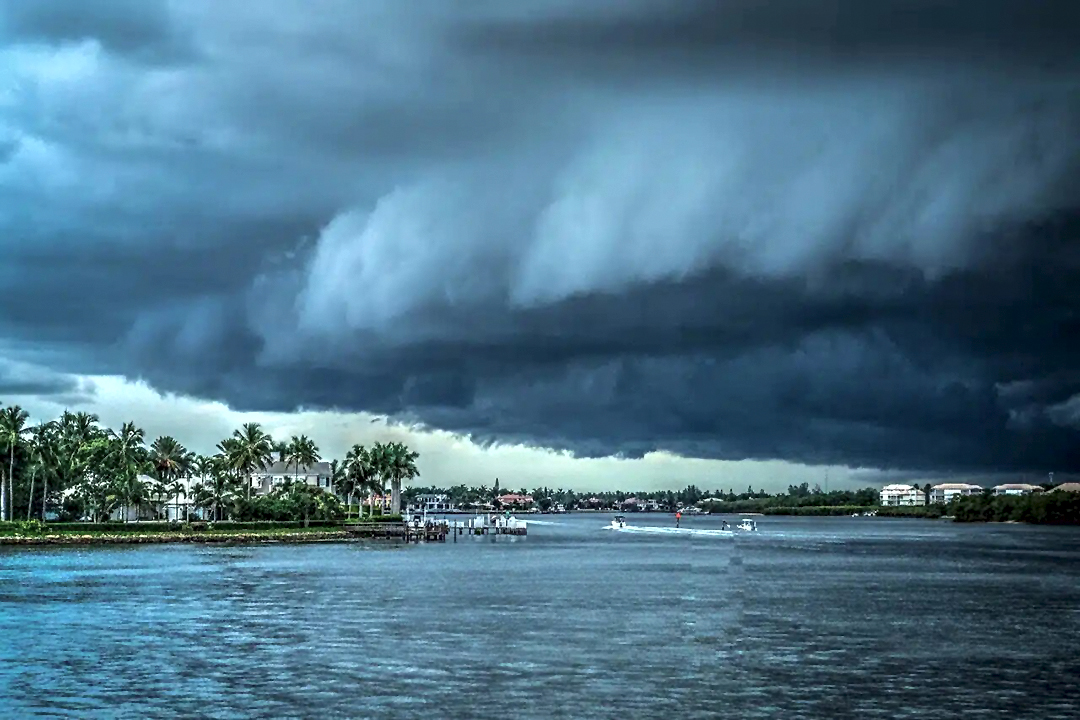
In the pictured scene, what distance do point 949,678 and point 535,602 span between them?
35.2 m

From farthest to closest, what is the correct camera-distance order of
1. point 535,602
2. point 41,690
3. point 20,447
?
point 20,447 < point 535,602 < point 41,690

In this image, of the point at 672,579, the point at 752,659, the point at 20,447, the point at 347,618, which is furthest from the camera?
the point at 20,447

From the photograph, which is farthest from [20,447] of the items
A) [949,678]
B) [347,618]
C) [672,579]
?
[949,678]

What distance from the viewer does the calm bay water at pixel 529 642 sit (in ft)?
141

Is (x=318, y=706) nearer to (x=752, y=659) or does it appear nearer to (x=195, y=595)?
(x=752, y=659)

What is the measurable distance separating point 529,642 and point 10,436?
122208mm

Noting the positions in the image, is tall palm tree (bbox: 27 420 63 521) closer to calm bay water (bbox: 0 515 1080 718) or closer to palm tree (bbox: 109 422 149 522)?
palm tree (bbox: 109 422 149 522)

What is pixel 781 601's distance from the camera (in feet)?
275

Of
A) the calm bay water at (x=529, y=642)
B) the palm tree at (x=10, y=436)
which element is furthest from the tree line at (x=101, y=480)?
the calm bay water at (x=529, y=642)

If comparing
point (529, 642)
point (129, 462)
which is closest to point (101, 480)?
point (129, 462)

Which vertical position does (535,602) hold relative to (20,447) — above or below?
below

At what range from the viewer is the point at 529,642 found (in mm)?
58312

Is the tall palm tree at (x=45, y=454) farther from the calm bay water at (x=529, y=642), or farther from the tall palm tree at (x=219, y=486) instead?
the calm bay water at (x=529, y=642)

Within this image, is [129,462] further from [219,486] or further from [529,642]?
[529,642]
